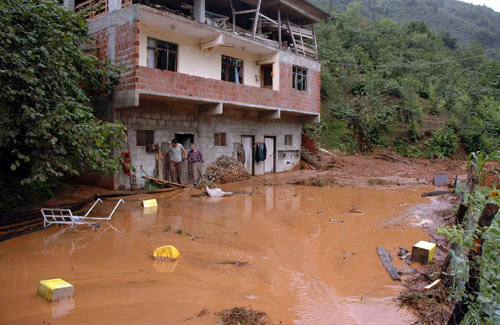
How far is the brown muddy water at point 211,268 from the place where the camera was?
3.83 meters

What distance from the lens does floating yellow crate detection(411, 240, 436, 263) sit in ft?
17.3

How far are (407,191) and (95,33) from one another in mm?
12260

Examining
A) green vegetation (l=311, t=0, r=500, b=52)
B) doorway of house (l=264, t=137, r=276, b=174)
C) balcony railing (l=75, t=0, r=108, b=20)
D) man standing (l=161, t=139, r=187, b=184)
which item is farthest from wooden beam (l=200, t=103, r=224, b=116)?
green vegetation (l=311, t=0, r=500, b=52)

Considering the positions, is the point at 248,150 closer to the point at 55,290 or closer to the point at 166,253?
the point at 166,253

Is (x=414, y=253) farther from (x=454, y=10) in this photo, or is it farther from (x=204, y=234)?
(x=454, y=10)

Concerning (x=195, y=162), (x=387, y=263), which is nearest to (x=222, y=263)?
(x=387, y=263)

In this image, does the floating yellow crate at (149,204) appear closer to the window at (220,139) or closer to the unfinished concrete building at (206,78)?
the unfinished concrete building at (206,78)

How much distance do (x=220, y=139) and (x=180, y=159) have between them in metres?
3.02

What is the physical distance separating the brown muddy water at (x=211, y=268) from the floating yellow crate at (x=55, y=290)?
8 cm

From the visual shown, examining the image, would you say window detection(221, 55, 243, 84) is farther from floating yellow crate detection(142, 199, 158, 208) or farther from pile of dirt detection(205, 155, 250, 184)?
floating yellow crate detection(142, 199, 158, 208)

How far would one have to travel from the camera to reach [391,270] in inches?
201

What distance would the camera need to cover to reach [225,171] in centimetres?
1480

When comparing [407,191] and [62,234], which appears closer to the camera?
[62,234]

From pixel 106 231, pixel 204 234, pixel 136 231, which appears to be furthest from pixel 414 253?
pixel 106 231
